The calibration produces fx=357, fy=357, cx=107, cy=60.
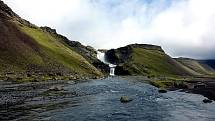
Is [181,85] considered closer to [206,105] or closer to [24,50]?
[206,105]

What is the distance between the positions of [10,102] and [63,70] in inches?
4546

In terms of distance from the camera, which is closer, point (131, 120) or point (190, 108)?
point (131, 120)

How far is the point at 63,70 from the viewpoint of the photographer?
193 m

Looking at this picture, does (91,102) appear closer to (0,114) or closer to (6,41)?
(0,114)

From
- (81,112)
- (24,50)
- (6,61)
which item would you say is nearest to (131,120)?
(81,112)

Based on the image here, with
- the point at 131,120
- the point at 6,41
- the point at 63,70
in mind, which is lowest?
the point at 131,120

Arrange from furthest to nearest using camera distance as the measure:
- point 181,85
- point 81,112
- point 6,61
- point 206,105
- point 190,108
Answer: point 6,61 < point 181,85 < point 206,105 < point 190,108 < point 81,112

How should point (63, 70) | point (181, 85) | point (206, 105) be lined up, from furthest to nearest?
point (63, 70)
point (181, 85)
point (206, 105)

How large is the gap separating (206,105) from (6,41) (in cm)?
14216

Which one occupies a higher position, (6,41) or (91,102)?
(6,41)

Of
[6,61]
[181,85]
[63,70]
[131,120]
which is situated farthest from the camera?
[63,70]

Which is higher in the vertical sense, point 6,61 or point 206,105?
point 6,61

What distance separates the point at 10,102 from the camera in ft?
253

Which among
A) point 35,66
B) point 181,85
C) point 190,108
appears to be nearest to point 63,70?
point 35,66
